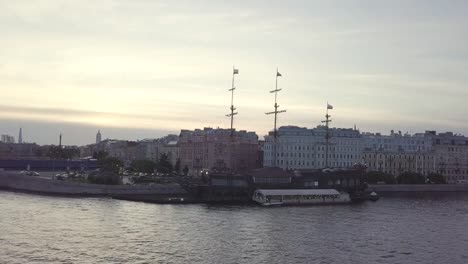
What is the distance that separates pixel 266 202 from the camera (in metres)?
87.0

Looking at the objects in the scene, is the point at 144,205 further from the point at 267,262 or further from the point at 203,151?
the point at 203,151

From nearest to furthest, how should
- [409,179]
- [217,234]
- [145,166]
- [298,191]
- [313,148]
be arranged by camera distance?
[217,234] < [298,191] < [409,179] < [145,166] < [313,148]

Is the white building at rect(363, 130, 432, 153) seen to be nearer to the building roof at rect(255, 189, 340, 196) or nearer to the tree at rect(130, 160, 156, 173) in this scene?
the tree at rect(130, 160, 156, 173)

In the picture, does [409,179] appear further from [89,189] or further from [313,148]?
[89,189]

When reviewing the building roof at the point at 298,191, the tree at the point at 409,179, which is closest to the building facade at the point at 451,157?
the tree at the point at 409,179

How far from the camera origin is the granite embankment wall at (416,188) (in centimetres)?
12303

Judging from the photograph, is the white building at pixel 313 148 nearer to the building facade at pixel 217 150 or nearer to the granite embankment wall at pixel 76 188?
the building facade at pixel 217 150

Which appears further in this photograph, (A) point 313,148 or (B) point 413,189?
(A) point 313,148

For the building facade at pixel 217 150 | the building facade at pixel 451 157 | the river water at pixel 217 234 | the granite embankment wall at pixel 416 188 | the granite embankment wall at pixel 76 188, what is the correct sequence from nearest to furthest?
the river water at pixel 217 234 < the granite embankment wall at pixel 76 188 < the granite embankment wall at pixel 416 188 < the building facade at pixel 217 150 < the building facade at pixel 451 157

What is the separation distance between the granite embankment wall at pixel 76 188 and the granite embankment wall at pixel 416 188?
1869 inches

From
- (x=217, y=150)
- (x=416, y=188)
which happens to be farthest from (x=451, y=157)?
(x=217, y=150)

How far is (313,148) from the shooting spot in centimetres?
15712

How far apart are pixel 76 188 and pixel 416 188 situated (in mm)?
77871

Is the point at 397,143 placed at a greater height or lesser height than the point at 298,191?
greater
